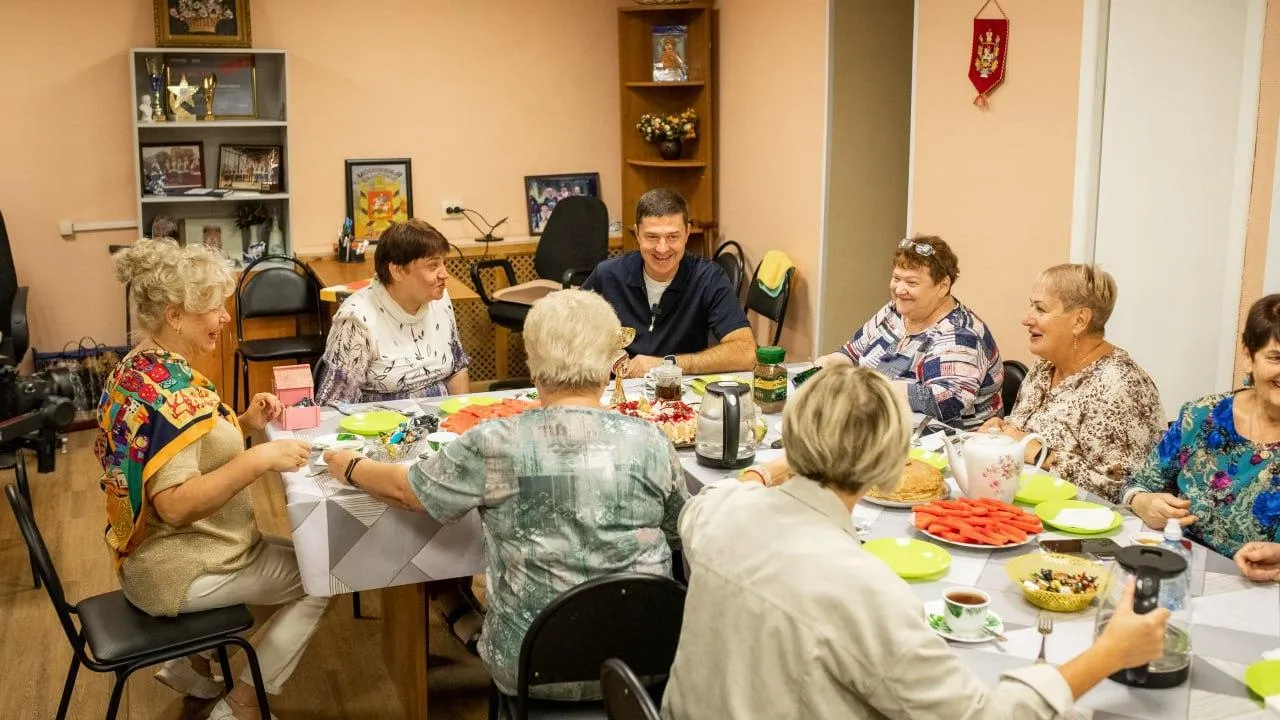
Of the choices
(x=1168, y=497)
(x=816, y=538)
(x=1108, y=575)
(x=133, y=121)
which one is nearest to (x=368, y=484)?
(x=816, y=538)

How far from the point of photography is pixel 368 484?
2490mm

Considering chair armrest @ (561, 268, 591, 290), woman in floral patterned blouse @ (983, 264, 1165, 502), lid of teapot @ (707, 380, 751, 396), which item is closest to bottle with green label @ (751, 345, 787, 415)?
lid of teapot @ (707, 380, 751, 396)

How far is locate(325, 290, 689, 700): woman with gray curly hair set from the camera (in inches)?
84.0

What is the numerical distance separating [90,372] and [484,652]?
452cm

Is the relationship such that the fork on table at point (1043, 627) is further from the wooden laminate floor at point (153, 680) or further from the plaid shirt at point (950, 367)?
the wooden laminate floor at point (153, 680)

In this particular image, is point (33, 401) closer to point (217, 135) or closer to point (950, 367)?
point (950, 367)

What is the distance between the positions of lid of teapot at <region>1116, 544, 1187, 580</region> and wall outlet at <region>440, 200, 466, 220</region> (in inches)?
204

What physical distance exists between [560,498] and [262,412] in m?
1.20

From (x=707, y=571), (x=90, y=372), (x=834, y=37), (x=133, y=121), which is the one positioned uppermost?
(x=834, y=37)

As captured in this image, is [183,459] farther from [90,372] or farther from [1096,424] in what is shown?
[90,372]

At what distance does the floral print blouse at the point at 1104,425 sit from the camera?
275cm

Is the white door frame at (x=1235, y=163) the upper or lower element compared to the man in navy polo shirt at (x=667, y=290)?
upper

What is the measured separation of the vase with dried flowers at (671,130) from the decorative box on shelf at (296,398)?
3613 millimetres

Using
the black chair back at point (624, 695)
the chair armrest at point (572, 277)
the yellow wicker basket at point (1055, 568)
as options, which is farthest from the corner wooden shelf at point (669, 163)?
the black chair back at point (624, 695)
